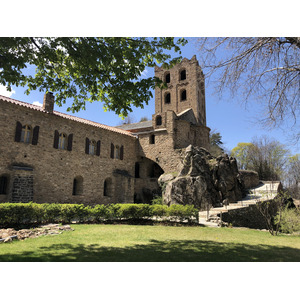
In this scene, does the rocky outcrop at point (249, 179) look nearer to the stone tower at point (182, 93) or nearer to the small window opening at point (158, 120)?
the stone tower at point (182, 93)

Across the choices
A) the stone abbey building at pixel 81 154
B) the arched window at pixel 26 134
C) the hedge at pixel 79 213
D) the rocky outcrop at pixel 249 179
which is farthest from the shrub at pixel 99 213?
the rocky outcrop at pixel 249 179

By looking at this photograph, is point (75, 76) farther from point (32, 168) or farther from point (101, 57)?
point (32, 168)

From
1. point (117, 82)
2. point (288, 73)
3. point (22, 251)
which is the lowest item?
point (22, 251)

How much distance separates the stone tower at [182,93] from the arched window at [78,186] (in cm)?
1610

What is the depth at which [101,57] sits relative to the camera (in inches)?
242

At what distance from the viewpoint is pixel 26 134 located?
1648 centimetres

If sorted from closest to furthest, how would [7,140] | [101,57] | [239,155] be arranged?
[101,57] < [7,140] < [239,155]

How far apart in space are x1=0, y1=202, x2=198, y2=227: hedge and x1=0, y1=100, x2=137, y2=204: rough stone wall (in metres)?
A: 4.77

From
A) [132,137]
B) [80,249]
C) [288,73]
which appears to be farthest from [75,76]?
[132,137]

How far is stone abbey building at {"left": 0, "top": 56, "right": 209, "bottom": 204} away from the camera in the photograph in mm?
15422

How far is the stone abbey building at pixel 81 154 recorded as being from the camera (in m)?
15.4

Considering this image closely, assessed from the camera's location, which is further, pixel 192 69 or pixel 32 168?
pixel 192 69

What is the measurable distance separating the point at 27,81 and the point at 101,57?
10.5ft

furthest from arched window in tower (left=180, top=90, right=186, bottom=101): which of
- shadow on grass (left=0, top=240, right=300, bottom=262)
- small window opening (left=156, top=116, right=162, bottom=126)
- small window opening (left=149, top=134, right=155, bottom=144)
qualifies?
shadow on grass (left=0, top=240, right=300, bottom=262)
